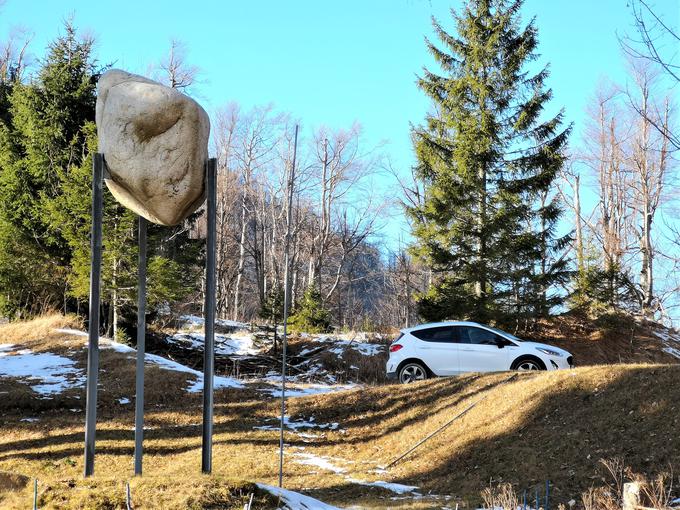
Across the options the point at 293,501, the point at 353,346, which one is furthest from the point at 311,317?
the point at 293,501

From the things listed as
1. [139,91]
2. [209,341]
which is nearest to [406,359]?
[209,341]

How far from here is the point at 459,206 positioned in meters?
23.1

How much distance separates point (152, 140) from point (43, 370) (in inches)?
493

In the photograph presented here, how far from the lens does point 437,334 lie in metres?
15.8

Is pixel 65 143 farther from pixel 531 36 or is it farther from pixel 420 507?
pixel 420 507

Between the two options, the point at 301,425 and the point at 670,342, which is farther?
the point at 670,342

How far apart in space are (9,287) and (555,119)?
19290mm

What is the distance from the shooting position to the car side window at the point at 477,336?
15.8m

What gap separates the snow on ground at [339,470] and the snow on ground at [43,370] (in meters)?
6.45

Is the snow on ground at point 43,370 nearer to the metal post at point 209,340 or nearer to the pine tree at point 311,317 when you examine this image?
the metal post at point 209,340

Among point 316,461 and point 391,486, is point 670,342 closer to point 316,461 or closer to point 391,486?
point 316,461

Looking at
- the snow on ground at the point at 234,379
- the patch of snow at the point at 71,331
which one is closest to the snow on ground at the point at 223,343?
the snow on ground at the point at 234,379

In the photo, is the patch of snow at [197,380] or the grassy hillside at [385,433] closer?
the grassy hillside at [385,433]

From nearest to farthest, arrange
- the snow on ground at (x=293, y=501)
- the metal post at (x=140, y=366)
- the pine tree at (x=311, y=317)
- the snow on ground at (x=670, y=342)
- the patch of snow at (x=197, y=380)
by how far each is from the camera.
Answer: the snow on ground at (x=293, y=501) → the metal post at (x=140, y=366) → the patch of snow at (x=197, y=380) → the snow on ground at (x=670, y=342) → the pine tree at (x=311, y=317)
